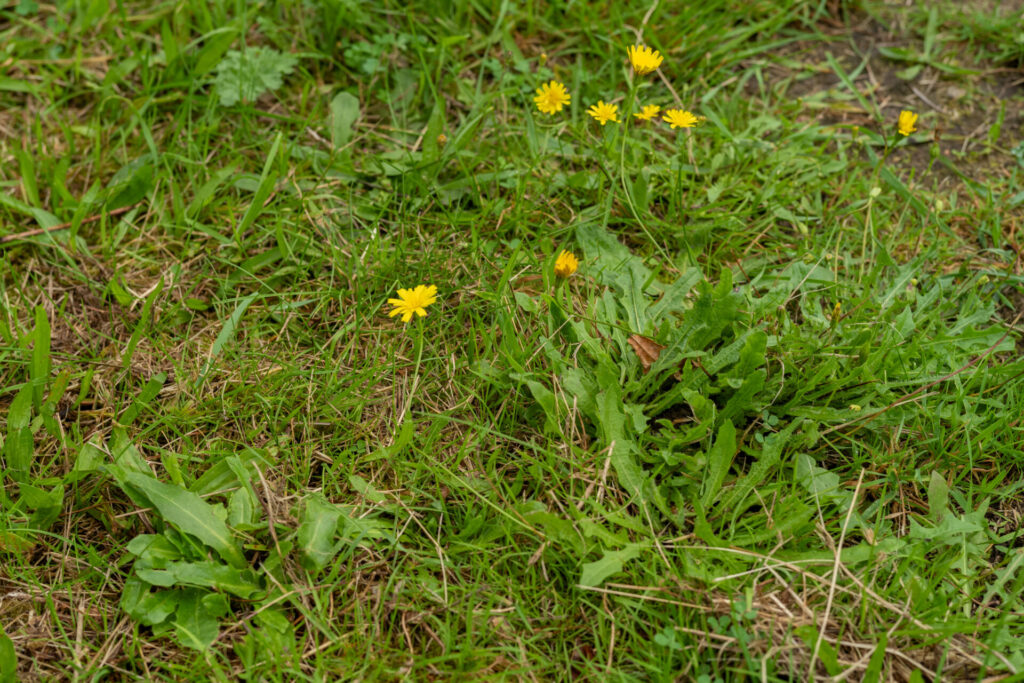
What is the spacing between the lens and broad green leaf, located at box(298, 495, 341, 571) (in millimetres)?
1924

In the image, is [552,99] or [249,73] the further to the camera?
[249,73]

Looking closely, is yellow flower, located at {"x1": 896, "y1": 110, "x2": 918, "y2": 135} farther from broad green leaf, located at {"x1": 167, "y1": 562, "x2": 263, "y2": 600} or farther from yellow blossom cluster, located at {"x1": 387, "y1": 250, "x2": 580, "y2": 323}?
broad green leaf, located at {"x1": 167, "y1": 562, "x2": 263, "y2": 600}

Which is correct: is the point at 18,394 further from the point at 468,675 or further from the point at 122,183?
the point at 468,675

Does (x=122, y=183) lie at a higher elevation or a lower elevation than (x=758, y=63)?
lower

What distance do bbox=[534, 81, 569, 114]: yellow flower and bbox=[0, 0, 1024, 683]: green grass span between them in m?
0.10

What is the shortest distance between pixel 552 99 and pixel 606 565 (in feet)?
5.04

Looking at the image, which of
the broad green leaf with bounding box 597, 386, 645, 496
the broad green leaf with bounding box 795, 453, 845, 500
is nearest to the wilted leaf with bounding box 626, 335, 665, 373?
the broad green leaf with bounding box 597, 386, 645, 496

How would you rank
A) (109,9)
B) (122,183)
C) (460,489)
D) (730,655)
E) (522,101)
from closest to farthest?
(730,655) < (460,489) < (122,183) < (522,101) < (109,9)

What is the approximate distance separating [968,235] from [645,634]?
70.6 inches

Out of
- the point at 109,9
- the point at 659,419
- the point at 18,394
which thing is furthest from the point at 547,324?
the point at 109,9

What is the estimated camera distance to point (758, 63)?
126 inches

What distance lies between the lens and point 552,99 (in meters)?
2.71

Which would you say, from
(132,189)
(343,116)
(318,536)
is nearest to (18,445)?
(318,536)

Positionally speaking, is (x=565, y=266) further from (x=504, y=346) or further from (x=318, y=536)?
(x=318, y=536)
